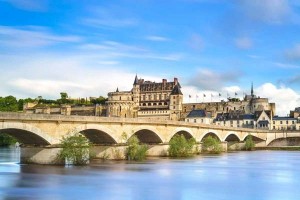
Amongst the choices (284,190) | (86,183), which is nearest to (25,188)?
(86,183)

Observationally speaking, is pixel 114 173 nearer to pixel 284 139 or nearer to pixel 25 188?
pixel 25 188

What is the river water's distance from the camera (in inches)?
1095

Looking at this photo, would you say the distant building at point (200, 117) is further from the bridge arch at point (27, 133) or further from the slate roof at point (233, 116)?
the bridge arch at point (27, 133)

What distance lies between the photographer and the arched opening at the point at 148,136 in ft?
190

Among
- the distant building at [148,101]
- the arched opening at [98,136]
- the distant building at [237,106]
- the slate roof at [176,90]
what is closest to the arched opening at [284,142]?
the distant building at [237,106]

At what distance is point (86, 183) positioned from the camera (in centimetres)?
3153

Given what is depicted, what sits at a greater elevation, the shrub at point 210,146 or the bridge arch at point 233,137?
the bridge arch at point 233,137

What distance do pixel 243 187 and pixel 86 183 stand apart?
385 inches

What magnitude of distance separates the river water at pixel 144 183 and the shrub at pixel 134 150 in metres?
6.45

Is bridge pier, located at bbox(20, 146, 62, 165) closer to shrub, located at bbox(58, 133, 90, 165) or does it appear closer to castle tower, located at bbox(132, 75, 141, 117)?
shrub, located at bbox(58, 133, 90, 165)

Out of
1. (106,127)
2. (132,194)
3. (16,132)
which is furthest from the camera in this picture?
(106,127)

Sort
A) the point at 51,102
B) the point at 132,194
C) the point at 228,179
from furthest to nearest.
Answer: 1. the point at 51,102
2. the point at 228,179
3. the point at 132,194

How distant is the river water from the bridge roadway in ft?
8.92

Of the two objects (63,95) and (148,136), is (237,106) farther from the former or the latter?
(148,136)
